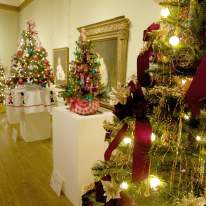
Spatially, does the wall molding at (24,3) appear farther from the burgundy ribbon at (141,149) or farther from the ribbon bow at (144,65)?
the burgundy ribbon at (141,149)

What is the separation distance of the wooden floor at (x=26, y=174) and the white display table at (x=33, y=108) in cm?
21

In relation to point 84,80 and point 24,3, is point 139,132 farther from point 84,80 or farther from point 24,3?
point 24,3

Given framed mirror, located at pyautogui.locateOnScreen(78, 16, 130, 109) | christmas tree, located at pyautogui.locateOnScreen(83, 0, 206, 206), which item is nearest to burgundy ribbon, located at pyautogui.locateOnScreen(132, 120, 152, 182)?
christmas tree, located at pyautogui.locateOnScreen(83, 0, 206, 206)

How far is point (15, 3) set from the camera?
6.07 metres

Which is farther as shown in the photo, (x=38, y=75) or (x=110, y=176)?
(x=38, y=75)

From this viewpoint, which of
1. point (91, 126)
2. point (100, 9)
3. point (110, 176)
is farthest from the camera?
point (100, 9)

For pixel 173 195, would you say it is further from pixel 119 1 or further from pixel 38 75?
pixel 38 75

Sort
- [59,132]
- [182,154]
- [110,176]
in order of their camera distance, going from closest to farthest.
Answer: [182,154]
[110,176]
[59,132]

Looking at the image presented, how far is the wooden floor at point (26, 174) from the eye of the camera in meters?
2.17

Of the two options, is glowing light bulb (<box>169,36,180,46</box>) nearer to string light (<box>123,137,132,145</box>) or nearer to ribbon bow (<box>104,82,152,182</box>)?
ribbon bow (<box>104,82,152,182</box>)

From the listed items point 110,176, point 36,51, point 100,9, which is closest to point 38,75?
point 36,51

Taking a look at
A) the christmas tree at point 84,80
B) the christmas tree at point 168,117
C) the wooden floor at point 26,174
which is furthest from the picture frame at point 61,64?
the christmas tree at point 168,117

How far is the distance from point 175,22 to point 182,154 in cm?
59

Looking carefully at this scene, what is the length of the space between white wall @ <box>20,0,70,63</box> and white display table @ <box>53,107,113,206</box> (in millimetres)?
2137
